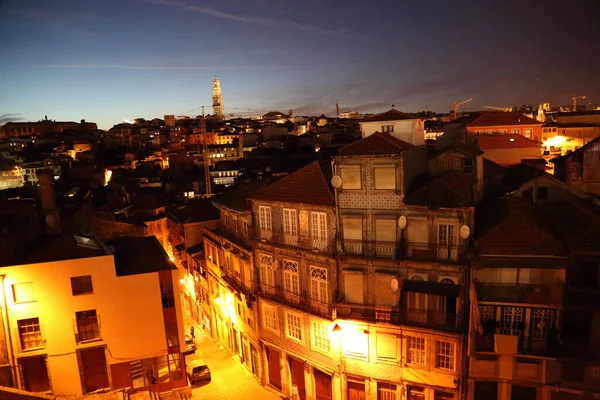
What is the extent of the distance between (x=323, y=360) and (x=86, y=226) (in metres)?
23.0

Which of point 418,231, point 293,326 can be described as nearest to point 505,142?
point 418,231

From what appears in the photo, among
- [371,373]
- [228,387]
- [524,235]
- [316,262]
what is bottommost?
[228,387]

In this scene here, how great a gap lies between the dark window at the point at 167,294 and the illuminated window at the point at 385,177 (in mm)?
13446

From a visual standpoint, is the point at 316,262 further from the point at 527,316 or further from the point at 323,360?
the point at 527,316

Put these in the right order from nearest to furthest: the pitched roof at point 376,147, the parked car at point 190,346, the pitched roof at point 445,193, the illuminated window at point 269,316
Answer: the pitched roof at point 445,193 → the pitched roof at point 376,147 → the illuminated window at point 269,316 → the parked car at point 190,346

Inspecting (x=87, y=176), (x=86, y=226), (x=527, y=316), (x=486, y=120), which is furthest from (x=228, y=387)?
(x=87, y=176)

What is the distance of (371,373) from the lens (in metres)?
25.5

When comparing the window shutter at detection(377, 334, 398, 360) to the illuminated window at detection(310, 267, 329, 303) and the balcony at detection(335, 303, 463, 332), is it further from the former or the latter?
the illuminated window at detection(310, 267, 329, 303)

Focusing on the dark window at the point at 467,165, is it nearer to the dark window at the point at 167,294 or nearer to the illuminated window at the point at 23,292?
the dark window at the point at 167,294

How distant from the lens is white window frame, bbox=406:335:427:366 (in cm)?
2400

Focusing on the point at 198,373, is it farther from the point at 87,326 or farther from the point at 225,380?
the point at 87,326

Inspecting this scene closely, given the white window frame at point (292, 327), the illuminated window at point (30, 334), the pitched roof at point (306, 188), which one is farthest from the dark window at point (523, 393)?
the illuminated window at point (30, 334)

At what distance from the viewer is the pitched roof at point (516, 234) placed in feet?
69.2

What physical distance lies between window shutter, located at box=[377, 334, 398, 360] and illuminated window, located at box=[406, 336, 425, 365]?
0.69m
